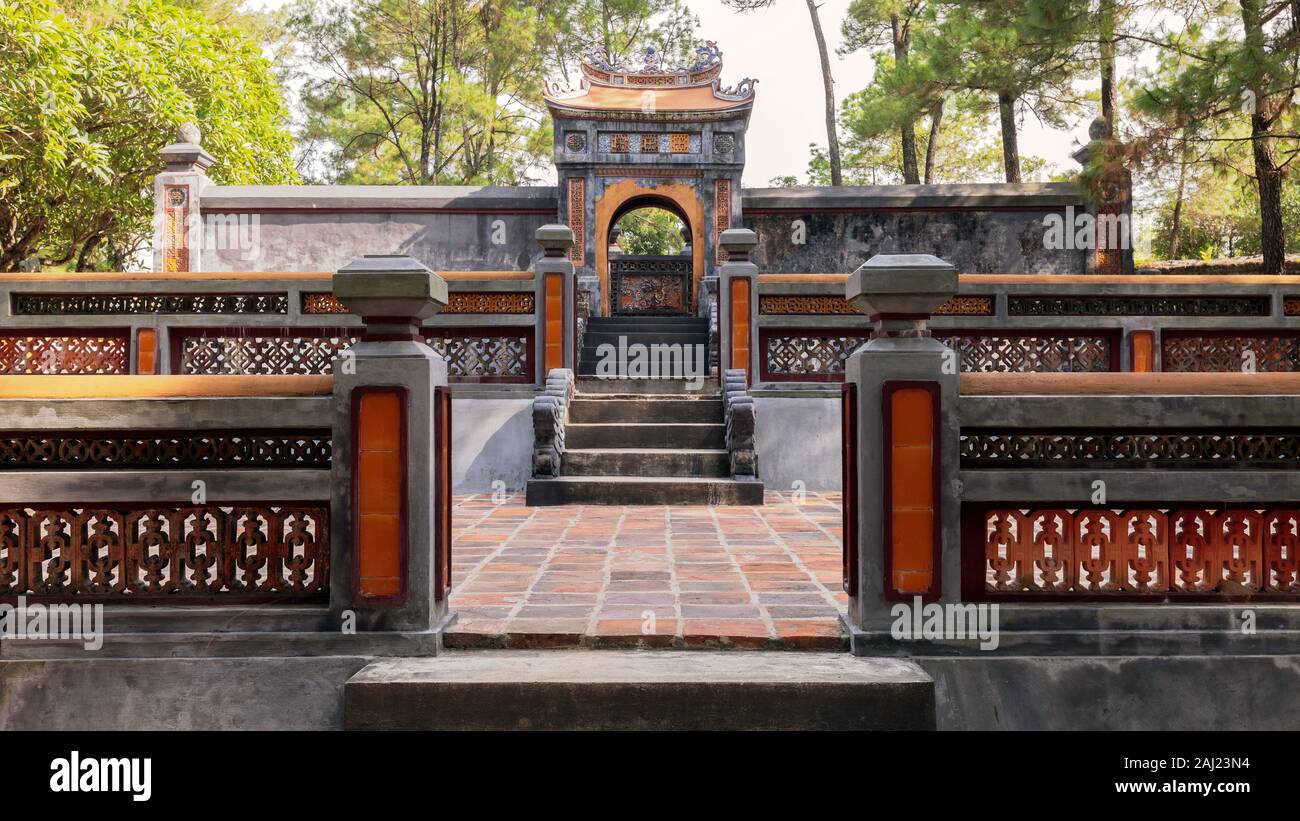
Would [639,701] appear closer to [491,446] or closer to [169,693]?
[169,693]

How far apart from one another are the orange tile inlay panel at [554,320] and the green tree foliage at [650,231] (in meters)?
18.0

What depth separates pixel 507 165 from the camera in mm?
27125

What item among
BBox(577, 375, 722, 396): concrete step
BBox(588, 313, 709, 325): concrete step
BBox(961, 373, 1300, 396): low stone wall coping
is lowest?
BBox(961, 373, 1300, 396): low stone wall coping

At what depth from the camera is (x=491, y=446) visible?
8516 mm

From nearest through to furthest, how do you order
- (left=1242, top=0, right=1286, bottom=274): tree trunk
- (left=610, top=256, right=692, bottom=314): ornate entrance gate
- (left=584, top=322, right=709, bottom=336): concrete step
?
1. (left=1242, top=0, right=1286, bottom=274): tree trunk
2. (left=584, top=322, right=709, bottom=336): concrete step
3. (left=610, top=256, right=692, bottom=314): ornate entrance gate

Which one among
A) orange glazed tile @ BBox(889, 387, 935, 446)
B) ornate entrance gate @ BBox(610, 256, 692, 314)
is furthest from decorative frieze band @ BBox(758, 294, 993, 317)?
ornate entrance gate @ BBox(610, 256, 692, 314)

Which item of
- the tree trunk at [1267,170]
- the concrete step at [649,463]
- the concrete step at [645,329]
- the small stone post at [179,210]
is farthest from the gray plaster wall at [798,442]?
the small stone post at [179,210]

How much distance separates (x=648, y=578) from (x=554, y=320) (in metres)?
4.74

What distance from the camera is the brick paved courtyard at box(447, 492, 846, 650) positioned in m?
3.44

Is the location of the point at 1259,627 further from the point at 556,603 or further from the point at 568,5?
the point at 568,5

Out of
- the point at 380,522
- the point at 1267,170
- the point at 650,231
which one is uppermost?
the point at 650,231

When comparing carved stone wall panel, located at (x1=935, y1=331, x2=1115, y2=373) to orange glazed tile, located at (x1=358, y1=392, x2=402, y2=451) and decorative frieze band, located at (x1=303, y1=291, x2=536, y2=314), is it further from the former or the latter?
orange glazed tile, located at (x1=358, y1=392, x2=402, y2=451)

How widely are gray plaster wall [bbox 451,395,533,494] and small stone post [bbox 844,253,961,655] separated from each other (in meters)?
5.53

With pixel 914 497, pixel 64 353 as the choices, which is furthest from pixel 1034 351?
pixel 64 353
